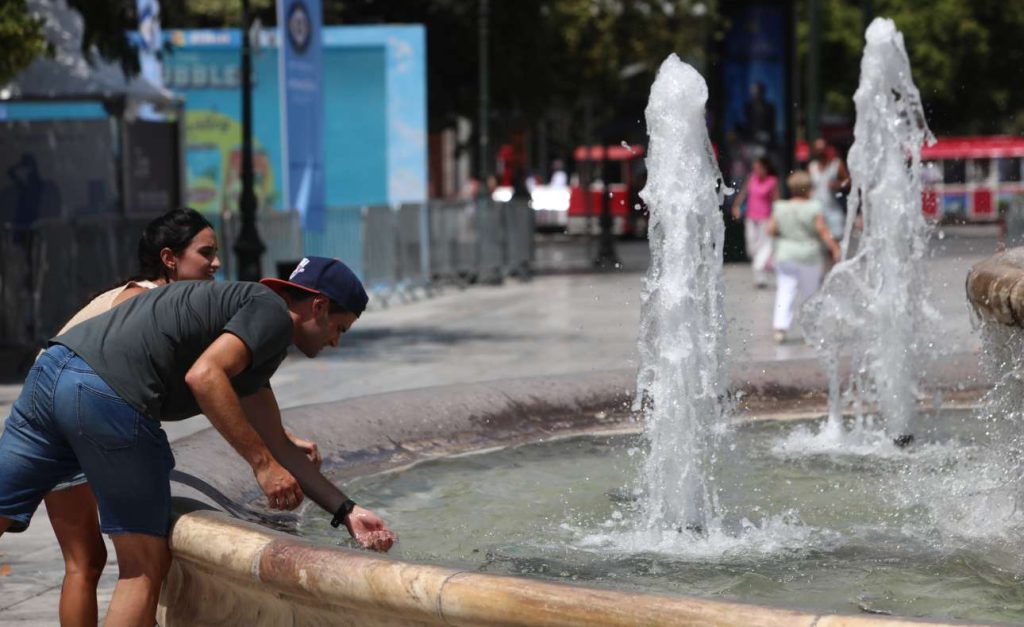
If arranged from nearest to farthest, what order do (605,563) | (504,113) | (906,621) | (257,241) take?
1. (906,621)
2. (605,563)
3. (257,241)
4. (504,113)

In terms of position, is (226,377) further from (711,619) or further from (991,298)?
(991,298)

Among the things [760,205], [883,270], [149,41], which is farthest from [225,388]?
[760,205]

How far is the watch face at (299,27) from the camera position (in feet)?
62.6

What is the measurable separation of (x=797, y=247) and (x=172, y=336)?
11.1m

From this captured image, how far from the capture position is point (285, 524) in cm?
610

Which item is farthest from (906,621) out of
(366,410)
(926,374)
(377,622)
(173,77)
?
(173,77)

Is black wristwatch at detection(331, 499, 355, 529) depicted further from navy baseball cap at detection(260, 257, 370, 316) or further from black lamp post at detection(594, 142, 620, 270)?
black lamp post at detection(594, 142, 620, 270)

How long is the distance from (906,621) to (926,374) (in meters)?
6.00

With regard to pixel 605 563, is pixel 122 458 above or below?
above

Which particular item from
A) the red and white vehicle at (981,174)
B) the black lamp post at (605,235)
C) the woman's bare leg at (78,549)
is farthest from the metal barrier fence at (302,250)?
the red and white vehicle at (981,174)

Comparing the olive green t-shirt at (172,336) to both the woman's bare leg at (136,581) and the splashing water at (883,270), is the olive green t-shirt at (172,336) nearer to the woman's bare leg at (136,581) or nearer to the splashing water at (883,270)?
the woman's bare leg at (136,581)

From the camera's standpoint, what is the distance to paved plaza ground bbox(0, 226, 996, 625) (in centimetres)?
737

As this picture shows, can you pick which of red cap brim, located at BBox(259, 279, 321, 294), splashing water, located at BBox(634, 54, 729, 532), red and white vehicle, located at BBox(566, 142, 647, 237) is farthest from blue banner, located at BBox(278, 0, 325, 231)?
red cap brim, located at BBox(259, 279, 321, 294)

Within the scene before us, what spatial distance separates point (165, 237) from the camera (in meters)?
5.39
